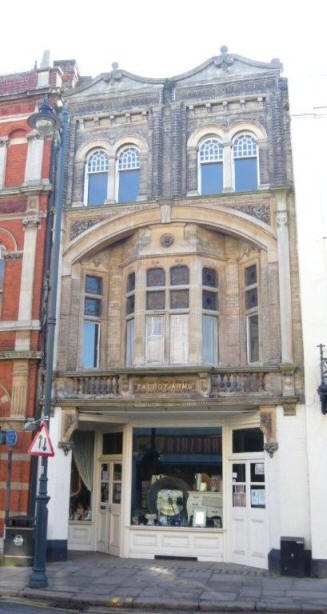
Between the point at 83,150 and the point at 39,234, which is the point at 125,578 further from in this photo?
the point at 83,150

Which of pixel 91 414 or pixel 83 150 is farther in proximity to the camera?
pixel 83 150

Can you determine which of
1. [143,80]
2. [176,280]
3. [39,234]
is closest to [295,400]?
[176,280]

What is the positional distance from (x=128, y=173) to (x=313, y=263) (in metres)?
5.93

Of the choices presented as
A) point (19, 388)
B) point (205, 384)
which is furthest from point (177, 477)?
point (19, 388)

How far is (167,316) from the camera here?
52.0ft

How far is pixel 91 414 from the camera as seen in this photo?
15852 millimetres

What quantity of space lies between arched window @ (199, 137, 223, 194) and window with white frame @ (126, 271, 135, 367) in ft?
10.2

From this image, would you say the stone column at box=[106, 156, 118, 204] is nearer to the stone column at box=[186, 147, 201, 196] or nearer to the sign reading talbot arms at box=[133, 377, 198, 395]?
the stone column at box=[186, 147, 201, 196]

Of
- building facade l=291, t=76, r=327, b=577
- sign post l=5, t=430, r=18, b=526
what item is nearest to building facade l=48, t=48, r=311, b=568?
building facade l=291, t=76, r=327, b=577

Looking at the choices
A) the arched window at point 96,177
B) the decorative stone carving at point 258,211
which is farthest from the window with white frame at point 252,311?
the arched window at point 96,177

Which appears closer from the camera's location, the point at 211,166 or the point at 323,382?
the point at 323,382

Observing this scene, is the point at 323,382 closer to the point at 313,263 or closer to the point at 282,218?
the point at 313,263

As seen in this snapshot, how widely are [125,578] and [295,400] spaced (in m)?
5.29

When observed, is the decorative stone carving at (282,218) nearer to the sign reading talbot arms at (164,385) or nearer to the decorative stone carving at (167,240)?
the decorative stone carving at (167,240)
